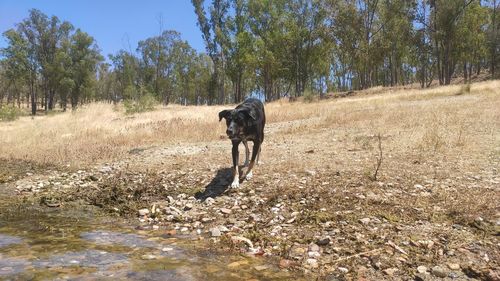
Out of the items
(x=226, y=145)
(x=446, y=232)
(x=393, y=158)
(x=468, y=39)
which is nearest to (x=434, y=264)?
(x=446, y=232)

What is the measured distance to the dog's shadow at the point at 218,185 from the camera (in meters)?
8.29

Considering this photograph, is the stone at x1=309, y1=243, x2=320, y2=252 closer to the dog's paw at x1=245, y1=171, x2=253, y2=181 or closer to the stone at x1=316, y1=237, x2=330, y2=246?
the stone at x1=316, y1=237, x2=330, y2=246

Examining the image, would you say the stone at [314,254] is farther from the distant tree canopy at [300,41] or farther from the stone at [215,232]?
the distant tree canopy at [300,41]

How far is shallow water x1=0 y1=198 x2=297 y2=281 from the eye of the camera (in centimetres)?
467

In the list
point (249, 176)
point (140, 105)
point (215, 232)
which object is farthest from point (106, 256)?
point (140, 105)

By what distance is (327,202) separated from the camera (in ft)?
23.3

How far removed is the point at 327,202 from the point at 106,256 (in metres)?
3.67

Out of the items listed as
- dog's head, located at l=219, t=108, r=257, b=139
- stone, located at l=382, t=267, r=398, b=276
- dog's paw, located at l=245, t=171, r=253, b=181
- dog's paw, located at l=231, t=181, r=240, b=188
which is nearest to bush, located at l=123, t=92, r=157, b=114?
dog's head, located at l=219, t=108, r=257, b=139

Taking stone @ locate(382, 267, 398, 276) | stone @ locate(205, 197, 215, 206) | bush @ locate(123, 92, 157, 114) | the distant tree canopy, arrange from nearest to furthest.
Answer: stone @ locate(382, 267, 398, 276)
stone @ locate(205, 197, 215, 206)
bush @ locate(123, 92, 157, 114)
the distant tree canopy

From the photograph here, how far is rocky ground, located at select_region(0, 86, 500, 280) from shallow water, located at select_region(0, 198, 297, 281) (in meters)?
0.43

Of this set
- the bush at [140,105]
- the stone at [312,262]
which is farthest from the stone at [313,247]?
the bush at [140,105]

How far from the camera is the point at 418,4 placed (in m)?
48.2

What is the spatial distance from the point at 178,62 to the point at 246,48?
70.5 ft

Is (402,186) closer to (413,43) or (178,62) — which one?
(413,43)
